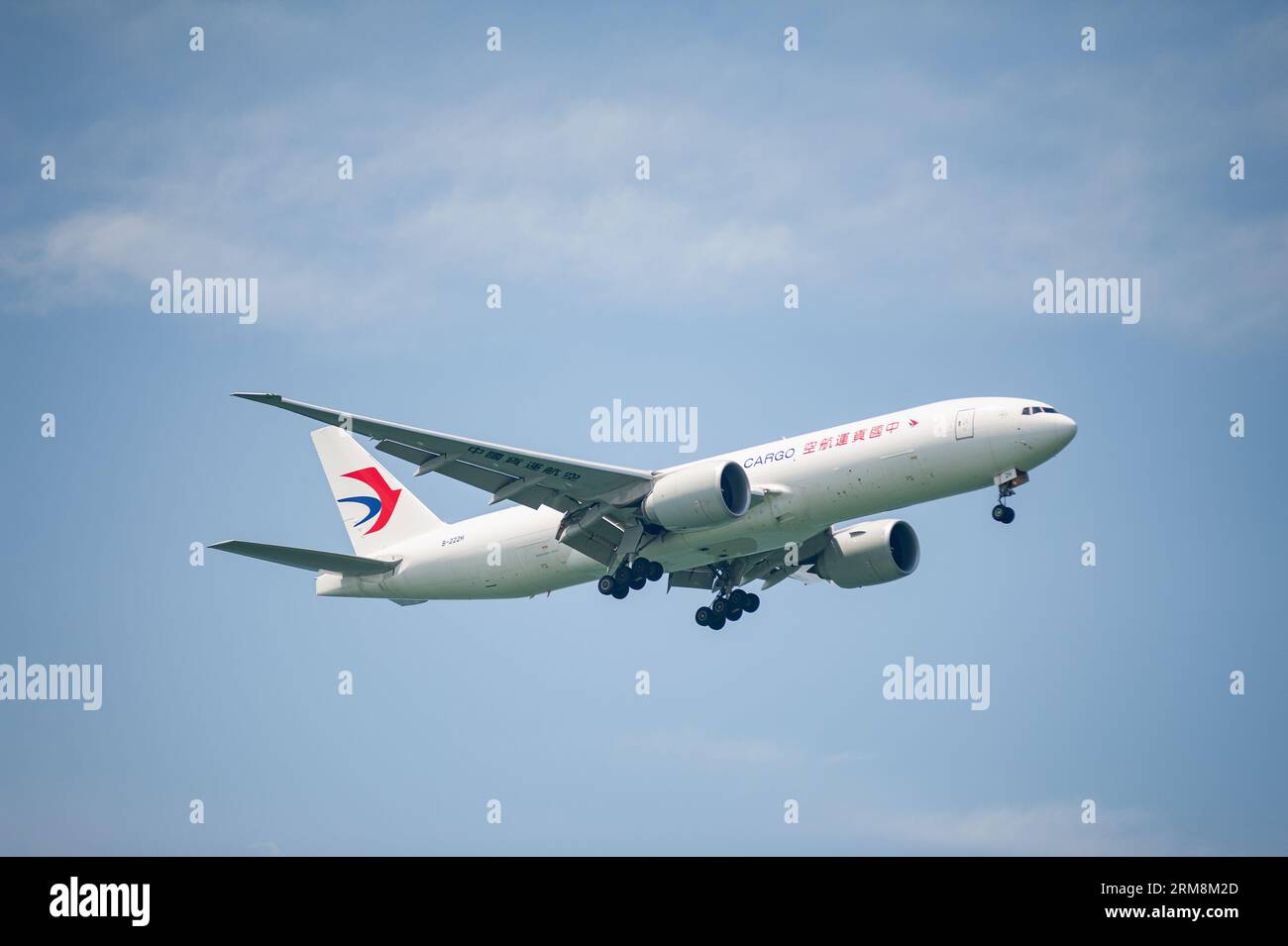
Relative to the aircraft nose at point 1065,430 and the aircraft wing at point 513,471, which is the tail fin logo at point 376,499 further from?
the aircraft nose at point 1065,430

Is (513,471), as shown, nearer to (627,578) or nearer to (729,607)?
(627,578)

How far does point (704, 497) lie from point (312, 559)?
12364mm

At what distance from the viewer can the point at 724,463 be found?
133 feet

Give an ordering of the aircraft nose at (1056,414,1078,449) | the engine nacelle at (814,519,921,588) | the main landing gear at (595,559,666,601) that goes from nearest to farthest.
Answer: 1. the aircraft nose at (1056,414,1078,449)
2. the main landing gear at (595,559,666,601)
3. the engine nacelle at (814,519,921,588)

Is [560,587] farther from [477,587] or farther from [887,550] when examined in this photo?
[887,550]

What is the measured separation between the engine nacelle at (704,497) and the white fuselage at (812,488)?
816 millimetres

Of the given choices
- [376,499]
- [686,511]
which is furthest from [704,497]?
[376,499]

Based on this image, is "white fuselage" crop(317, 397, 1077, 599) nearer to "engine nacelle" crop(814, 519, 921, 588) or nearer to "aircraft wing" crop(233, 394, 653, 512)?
"aircraft wing" crop(233, 394, 653, 512)

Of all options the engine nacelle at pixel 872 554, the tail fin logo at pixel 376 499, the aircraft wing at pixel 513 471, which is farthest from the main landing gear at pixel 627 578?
the tail fin logo at pixel 376 499

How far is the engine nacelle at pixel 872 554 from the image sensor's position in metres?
47.2

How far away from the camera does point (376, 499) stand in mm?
50375

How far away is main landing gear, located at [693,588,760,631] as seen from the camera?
4806 cm

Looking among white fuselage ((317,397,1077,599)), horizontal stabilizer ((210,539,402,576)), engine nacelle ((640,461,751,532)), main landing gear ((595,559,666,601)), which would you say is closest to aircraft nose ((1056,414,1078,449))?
white fuselage ((317,397,1077,599))

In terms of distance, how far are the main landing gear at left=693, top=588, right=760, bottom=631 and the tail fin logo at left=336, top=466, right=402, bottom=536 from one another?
11.0 meters
